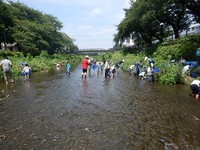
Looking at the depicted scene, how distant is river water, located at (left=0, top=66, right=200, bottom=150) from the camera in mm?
5781

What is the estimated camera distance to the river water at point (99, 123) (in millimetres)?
5781

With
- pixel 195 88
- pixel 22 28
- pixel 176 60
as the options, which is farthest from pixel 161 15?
pixel 22 28

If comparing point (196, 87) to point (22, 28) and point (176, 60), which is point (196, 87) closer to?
point (176, 60)

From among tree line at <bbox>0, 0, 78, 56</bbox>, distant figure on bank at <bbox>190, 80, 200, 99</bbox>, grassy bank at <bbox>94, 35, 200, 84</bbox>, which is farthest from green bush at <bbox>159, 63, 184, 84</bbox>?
tree line at <bbox>0, 0, 78, 56</bbox>

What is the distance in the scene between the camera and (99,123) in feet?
24.3

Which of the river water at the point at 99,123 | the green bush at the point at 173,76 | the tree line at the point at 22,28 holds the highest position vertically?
the tree line at the point at 22,28

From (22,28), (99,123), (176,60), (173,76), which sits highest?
(22,28)

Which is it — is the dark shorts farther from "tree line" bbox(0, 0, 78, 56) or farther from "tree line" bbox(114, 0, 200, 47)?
"tree line" bbox(0, 0, 78, 56)

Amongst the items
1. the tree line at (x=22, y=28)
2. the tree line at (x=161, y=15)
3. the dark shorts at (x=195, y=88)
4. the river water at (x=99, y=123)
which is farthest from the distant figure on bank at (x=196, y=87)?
the tree line at (x=22, y=28)

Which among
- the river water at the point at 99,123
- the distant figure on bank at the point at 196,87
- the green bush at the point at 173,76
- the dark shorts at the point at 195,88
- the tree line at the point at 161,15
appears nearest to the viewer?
the river water at the point at 99,123

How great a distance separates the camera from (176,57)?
25422mm

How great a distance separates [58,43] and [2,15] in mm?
28205

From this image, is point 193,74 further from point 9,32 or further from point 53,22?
point 53,22

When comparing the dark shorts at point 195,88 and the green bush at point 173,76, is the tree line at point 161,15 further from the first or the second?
the dark shorts at point 195,88
